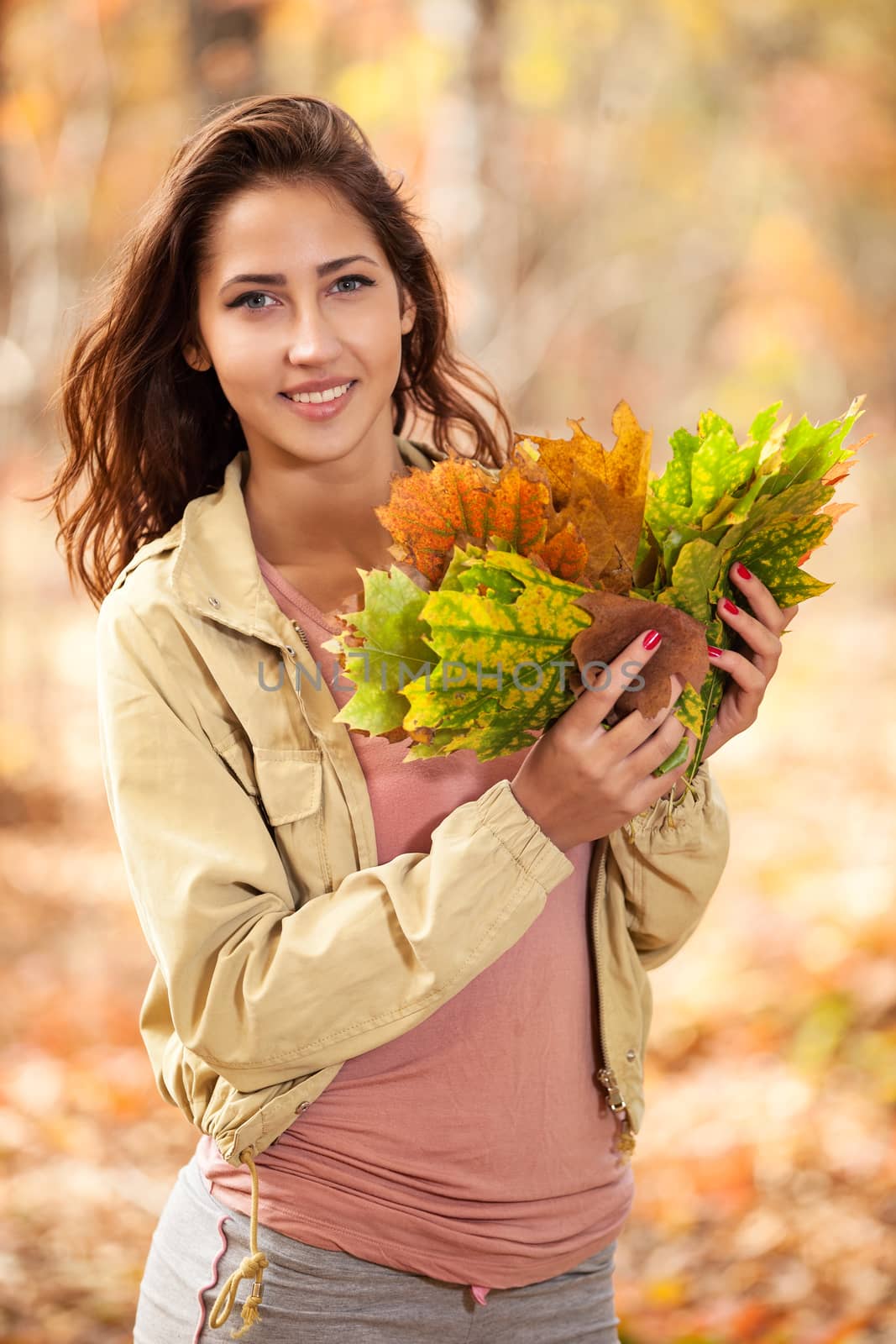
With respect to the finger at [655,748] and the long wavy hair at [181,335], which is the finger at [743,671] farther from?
the long wavy hair at [181,335]

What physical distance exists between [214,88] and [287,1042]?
6132mm

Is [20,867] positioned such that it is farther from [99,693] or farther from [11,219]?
[99,693]

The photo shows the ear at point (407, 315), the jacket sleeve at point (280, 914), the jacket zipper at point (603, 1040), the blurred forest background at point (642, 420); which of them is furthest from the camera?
the blurred forest background at point (642, 420)

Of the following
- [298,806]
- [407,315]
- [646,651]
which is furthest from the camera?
[407,315]

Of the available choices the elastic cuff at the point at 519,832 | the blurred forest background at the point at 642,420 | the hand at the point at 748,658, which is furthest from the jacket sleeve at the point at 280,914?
the blurred forest background at the point at 642,420

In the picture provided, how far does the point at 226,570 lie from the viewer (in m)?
1.33

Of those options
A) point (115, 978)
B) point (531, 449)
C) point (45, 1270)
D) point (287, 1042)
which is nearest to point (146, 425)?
point (531, 449)

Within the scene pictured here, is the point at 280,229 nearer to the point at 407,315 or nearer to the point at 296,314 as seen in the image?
the point at 296,314

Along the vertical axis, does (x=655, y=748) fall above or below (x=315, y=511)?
below

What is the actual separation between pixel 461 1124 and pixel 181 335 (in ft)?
3.01

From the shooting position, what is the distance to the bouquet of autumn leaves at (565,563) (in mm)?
1032

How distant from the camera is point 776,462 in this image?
41.8 inches

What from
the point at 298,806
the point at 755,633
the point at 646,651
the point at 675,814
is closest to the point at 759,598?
→ the point at 755,633

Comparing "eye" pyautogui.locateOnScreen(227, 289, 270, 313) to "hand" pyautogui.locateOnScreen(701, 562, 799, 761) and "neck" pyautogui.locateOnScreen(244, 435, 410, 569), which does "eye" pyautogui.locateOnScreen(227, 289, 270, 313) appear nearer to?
"neck" pyautogui.locateOnScreen(244, 435, 410, 569)
